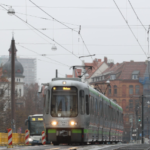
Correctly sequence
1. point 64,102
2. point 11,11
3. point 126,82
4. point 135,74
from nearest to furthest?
point 64,102, point 11,11, point 135,74, point 126,82

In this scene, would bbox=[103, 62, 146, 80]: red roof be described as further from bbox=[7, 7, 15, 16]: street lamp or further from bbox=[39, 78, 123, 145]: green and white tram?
bbox=[39, 78, 123, 145]: green and white tram

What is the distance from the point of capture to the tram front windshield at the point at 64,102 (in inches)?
904

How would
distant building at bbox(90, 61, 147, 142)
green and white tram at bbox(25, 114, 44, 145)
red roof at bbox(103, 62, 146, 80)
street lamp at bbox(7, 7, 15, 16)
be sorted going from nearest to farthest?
street lamp at bbox(7, 7, 15, 16) < green and white tram at bbox(25, 114, 44, 145) < red roof at bbox(103, 62, 146, 80) < distant building at bbox(90, 61, 147, 142)

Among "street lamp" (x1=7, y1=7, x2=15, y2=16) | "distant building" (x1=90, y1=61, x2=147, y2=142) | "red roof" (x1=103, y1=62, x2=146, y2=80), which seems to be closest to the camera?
"street lamp" (x1=7, y1=7, x2=15, y2=16)

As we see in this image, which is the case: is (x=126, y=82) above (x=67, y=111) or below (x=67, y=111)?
above

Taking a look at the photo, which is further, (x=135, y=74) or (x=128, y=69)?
(x=128, y=69)

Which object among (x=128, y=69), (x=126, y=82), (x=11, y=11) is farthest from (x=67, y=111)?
(x=126, y=82)

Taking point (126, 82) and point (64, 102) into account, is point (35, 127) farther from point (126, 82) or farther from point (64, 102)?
point (126, 82)

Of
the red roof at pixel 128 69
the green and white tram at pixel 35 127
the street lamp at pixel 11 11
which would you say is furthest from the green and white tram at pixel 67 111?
the red roof at pixel 128 69

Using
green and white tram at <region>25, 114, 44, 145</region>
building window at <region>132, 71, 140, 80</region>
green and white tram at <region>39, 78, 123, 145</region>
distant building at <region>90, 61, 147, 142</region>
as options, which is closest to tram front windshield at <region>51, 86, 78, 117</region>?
green and white tram at <region>39, 78, 123, 145</region>

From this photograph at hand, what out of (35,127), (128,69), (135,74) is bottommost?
(35,127)

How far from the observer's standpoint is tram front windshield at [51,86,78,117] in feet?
75.3

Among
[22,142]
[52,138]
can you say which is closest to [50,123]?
[52,138]

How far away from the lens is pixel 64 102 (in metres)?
23.0
